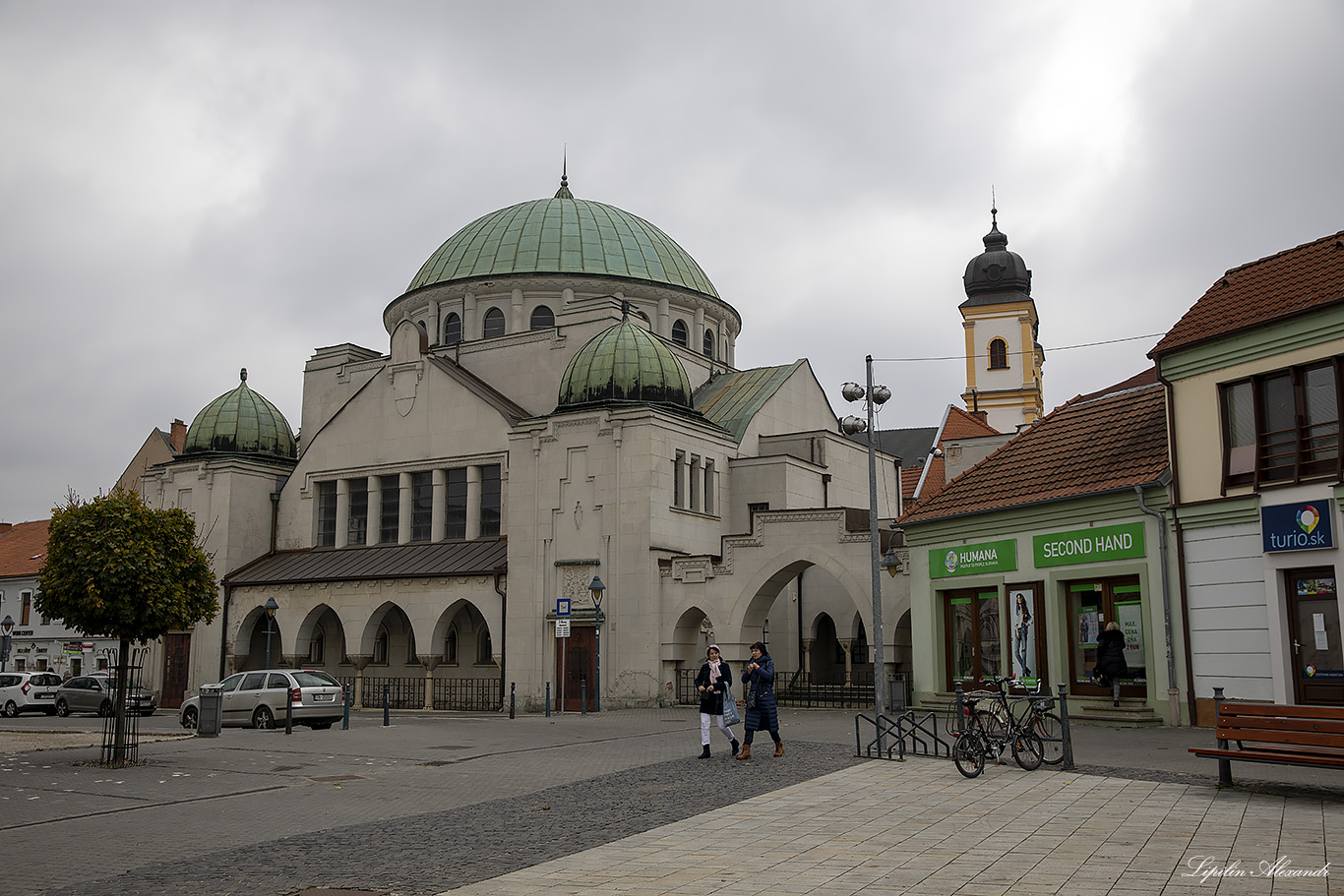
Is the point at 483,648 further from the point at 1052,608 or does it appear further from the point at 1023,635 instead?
the point at 1052,608

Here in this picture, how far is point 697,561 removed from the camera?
1344 inches

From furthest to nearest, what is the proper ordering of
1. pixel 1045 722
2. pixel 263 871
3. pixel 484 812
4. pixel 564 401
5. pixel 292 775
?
pixel 564 401 → pixel 292 775 → pixel 1045 722 → pixel 484 812 → pixel 263 871

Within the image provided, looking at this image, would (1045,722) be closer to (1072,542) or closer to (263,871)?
(1072,542)

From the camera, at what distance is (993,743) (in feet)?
50.2

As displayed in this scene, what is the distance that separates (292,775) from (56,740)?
34.1 feet

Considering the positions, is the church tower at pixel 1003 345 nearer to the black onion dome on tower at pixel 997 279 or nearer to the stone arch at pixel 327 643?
the black onion dome on tower at pixel 997 279

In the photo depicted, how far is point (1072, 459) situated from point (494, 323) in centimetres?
2870

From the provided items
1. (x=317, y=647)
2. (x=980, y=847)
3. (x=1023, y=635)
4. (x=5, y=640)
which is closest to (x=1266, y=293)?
(x=1023, y=635)

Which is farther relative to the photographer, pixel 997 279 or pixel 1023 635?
pixel 997 279

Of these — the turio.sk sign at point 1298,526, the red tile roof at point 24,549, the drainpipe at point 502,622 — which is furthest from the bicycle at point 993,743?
the red tile roof at point 24,549

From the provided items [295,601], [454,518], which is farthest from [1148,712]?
[295,601]

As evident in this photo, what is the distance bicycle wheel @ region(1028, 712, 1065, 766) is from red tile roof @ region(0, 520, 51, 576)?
53.1m

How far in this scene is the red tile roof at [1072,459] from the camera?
73.3ft

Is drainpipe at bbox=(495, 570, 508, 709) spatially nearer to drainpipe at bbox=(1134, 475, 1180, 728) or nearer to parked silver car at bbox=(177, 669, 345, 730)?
parked silver car at bbox=(177, 669, 345, 730)
